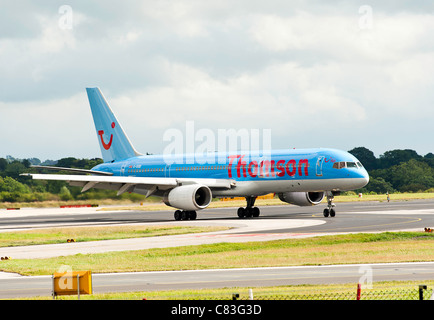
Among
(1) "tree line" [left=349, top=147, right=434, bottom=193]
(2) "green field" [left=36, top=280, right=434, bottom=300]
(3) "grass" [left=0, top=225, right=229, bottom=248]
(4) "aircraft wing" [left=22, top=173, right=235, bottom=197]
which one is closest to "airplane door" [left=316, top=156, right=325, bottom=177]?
(4) "aircraft wing" [left=22, top=173, right=235, bottom=197]

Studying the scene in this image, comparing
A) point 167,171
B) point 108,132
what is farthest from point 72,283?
point 108,132

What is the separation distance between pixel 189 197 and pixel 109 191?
23.3 metres

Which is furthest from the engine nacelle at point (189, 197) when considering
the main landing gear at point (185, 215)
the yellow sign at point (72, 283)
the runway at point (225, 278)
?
the yellow sign at point (72, 283)

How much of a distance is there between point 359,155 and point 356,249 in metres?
167

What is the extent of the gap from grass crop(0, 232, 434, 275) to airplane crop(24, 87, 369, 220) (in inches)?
657

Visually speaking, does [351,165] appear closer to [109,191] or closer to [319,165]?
[319,165]

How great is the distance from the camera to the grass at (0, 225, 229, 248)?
42228mm

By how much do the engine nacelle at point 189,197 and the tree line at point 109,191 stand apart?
1787 centimetres

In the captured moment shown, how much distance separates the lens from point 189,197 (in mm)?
55406

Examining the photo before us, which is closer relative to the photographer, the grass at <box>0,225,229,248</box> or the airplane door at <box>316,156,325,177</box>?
the grass at <box>0,225,229,248</box>

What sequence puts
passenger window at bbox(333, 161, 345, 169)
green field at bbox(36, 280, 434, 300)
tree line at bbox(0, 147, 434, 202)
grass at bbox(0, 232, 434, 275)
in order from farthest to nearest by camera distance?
tree line at bbox(0, 147, 434, 202) < passenger window at bbox(333, 161, 345, 169) < grass at bbox(0, 232, 434, 275) < green field at bbox(36, 280, 434, 300)

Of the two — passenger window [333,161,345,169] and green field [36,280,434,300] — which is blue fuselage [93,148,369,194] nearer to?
passenger window [333,161,345,169]
